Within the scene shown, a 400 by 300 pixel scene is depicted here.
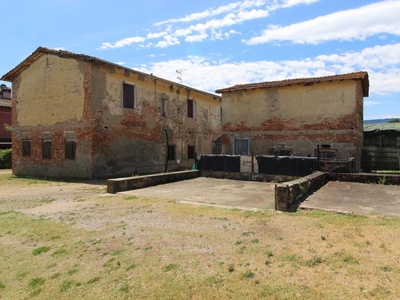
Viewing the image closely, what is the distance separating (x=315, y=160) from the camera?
1173cm

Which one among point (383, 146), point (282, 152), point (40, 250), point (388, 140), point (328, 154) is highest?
point (388, 140)

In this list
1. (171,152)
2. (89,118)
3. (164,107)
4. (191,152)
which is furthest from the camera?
(191,152)

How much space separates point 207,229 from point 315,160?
8.01 meters

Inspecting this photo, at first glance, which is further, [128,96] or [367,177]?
[128,96]

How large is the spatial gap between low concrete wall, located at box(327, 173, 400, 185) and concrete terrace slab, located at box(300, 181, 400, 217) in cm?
50

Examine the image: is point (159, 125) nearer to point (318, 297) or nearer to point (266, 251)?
point (266, 251)

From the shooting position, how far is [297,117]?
16.2 m

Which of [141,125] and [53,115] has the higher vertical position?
[53,115]

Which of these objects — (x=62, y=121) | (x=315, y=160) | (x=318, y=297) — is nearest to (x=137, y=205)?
(x=318, y=297)

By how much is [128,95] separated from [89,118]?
304 cm

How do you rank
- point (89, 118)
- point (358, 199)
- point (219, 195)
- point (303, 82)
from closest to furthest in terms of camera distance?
point (358, 199)
point (219, 195)
point (89, 118)
point (303, 82)

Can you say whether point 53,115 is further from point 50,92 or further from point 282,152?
point 282,152

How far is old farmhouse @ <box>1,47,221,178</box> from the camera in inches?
586

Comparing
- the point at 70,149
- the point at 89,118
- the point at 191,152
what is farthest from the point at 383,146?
the point at 70,149
